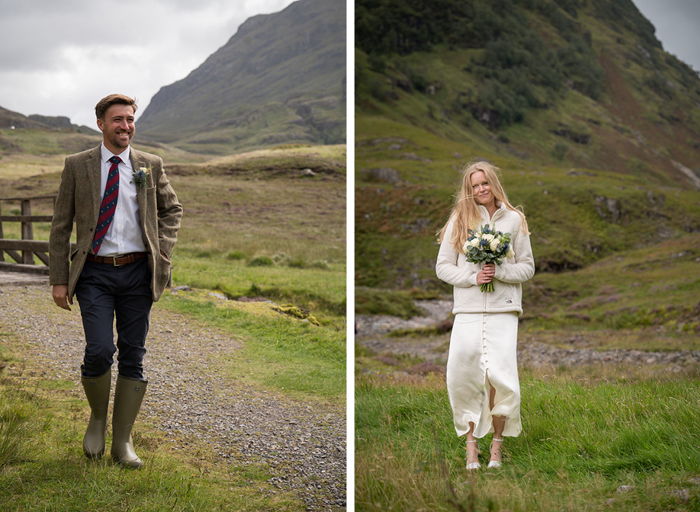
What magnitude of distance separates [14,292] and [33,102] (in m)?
1.47

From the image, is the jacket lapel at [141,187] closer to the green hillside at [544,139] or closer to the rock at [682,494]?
the rock at [682,494]

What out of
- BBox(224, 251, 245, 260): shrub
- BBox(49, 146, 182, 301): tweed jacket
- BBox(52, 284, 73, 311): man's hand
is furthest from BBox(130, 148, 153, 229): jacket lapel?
BBox(224, 251, 245, 260): shrub

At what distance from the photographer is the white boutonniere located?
9.26ft

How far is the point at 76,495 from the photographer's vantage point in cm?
268

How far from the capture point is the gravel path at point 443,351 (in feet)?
38.9

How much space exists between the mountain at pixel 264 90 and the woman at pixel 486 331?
230cm

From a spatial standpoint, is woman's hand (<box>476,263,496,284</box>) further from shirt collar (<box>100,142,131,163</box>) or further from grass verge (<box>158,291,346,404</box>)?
shirt collar (<box>100,142,131,163</box>)

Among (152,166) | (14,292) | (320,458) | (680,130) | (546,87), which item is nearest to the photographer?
(152,166)

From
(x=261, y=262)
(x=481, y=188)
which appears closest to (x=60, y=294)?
(x=481, y=188)

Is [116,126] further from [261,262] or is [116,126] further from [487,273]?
[261,262]

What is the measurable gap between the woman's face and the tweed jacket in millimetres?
1880

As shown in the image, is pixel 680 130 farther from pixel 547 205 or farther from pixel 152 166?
pixel 152 166

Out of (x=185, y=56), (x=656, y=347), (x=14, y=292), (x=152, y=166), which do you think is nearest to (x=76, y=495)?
(x=14, y=292)

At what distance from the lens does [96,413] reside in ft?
9.33
